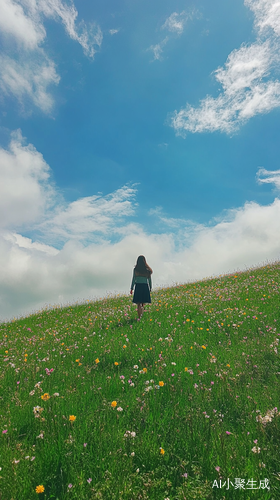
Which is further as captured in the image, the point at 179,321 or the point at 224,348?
the point at 179,321

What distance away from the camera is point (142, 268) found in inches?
484

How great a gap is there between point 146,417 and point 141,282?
8.06m

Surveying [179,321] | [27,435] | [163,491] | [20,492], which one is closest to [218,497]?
[163,491]

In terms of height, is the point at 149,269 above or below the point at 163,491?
above

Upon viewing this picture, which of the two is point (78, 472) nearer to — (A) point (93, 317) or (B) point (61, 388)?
(B) point (61, 388)

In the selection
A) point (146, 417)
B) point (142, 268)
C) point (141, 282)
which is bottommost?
point (146, 417)

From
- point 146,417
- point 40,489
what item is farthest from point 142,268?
point 40,489

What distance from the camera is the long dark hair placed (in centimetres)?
1228

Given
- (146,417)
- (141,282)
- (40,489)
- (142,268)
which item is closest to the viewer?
(40,489)

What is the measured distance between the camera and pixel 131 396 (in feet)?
16.1

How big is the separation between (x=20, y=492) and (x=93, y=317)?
9.93 metres

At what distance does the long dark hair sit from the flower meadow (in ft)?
11.7

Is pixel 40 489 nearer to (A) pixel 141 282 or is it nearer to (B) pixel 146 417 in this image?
(B) pixel 146 417

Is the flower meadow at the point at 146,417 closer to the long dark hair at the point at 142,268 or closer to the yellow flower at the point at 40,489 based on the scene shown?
the yellow flower at the point at 40,489
